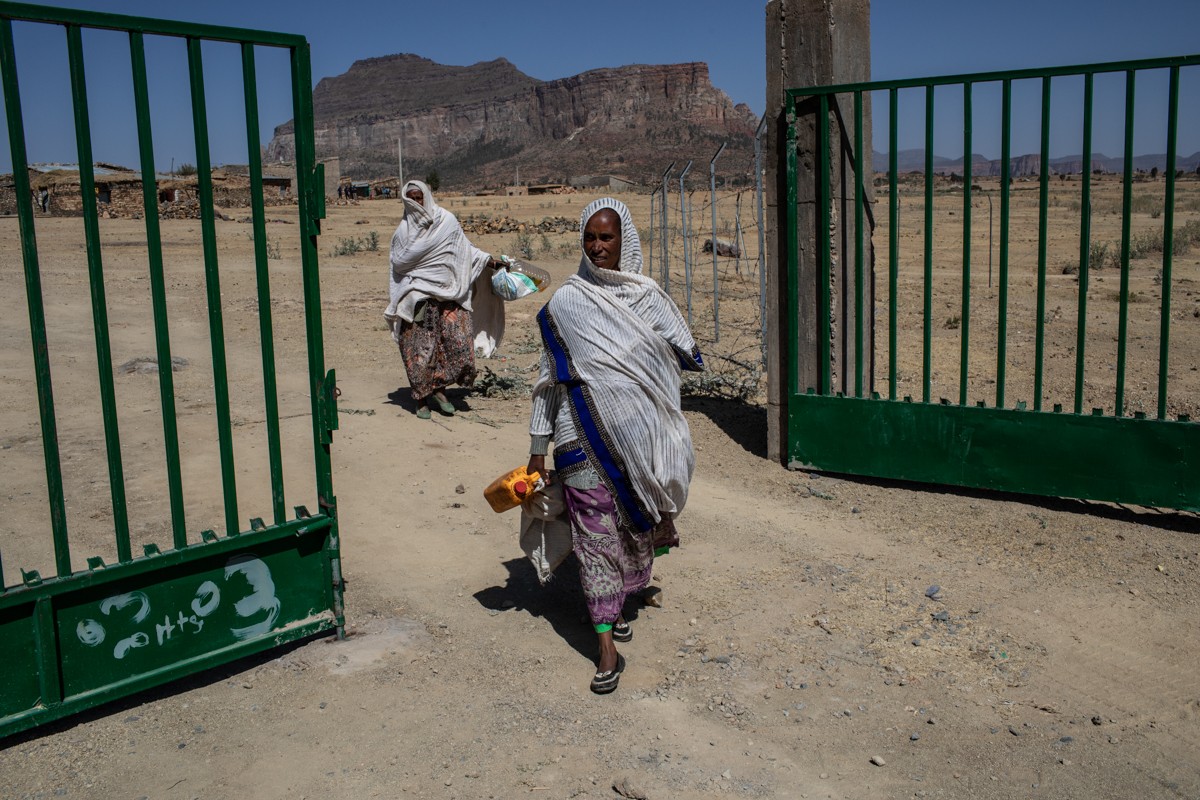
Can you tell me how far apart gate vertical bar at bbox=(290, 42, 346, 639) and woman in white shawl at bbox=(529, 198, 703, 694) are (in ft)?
2.45

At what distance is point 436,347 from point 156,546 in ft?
13.6

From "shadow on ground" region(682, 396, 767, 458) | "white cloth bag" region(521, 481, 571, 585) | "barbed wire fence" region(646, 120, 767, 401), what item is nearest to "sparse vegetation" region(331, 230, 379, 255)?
"barbed wire fence" region(646, 120, 767, 401)

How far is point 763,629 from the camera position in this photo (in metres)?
4.02

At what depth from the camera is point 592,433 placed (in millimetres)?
3605

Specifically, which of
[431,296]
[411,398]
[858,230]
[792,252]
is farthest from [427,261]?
[858,230]

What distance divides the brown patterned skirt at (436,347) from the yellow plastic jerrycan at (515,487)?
3739 mm

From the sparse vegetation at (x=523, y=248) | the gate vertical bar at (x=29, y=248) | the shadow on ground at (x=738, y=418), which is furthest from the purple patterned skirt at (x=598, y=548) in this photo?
the sparse vegetation at (x=523, y=248)

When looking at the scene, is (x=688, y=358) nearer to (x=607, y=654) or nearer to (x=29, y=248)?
(x=607, y=654)

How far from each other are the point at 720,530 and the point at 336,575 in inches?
82.7

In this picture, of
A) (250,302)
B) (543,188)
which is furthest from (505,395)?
(543,188)

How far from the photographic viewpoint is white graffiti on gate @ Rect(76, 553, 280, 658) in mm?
3191

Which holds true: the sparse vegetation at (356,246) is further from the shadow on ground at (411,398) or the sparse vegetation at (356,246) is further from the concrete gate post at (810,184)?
the concrete gate post at (810,184)

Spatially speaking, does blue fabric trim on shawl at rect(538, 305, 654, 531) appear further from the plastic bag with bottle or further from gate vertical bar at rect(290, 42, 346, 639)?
the plastic bag with bottle

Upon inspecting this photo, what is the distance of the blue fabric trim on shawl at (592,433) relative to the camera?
361 centimetres
